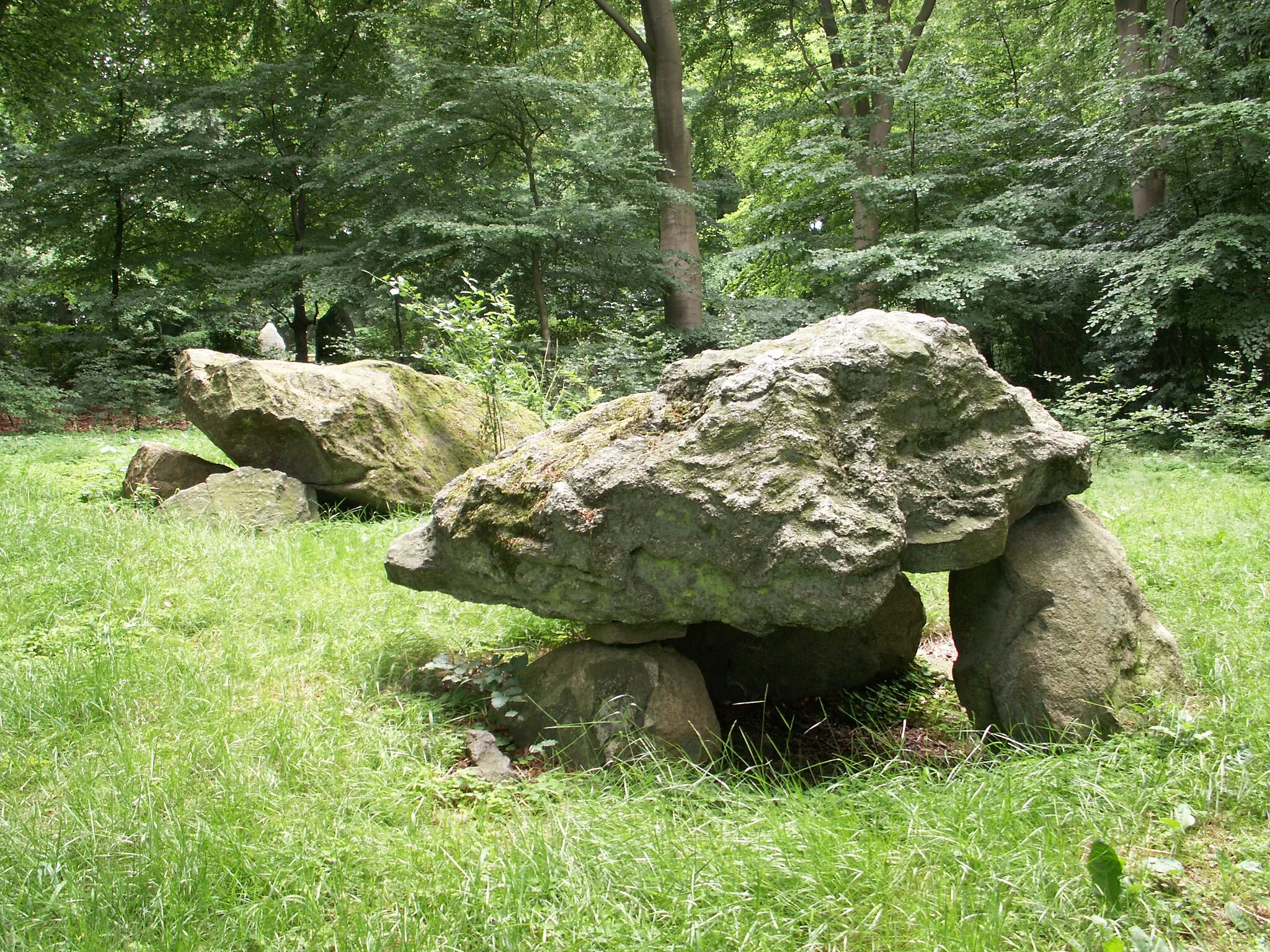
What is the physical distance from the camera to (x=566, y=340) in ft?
35.5

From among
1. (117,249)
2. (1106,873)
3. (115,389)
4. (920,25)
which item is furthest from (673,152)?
(1106,873)

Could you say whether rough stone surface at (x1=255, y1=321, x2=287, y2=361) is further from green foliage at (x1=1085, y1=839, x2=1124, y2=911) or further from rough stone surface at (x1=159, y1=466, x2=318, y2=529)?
green foliage at (x1=1085, y1=839, x2=1124, y2=911)

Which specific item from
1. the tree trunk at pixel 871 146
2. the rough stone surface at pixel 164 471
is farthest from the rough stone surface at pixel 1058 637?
the tree trunk at pixel 871 146

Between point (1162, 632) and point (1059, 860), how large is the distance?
1.49 m

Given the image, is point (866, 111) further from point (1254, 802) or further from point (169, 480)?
point (1254, 802)

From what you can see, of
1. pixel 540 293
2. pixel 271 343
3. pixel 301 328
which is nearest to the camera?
pixel 540 293

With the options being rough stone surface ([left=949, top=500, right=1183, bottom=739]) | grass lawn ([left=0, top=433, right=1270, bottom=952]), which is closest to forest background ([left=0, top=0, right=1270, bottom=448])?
grass lawn ([left=0, top=433, right=1270, bottom=952])

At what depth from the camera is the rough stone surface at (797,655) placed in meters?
3.76

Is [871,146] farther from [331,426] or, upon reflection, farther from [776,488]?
[776,488]

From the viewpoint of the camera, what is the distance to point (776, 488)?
2623 millimetres

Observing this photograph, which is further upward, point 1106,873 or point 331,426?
point 331,426

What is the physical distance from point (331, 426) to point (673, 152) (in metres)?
Answer: 7.21

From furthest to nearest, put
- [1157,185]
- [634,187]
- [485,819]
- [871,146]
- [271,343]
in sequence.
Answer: [271,343], [871,146], [1157,185], [634,187], [485,819]

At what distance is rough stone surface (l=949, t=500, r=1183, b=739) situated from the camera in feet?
9.60
